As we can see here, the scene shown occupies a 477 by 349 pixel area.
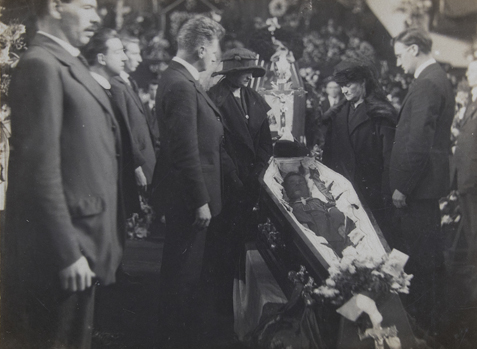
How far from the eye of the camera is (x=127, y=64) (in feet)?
Result: 7.30

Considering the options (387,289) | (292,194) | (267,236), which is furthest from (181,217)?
(387,289)

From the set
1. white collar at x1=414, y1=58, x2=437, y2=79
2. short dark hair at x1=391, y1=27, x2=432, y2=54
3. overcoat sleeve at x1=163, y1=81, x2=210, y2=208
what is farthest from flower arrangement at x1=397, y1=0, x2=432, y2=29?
overcoat sleeve at x1=163, y1=81, x2=210, y2=208

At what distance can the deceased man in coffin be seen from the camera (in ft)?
7.91

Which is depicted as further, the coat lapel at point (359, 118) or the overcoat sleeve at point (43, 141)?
the coat lapel at point (359, 118)

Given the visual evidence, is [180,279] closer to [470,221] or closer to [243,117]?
[243,117]

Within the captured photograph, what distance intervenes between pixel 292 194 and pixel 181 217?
0.68 meters

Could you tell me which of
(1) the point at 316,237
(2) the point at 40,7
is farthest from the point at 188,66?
(1) the point at 316,237

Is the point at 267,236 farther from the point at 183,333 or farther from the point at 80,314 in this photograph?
the point at 80,314

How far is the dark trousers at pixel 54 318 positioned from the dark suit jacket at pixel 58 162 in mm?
106

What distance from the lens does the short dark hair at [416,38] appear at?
2.48 metres

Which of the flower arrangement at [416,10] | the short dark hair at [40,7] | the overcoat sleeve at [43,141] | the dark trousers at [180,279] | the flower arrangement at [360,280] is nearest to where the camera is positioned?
the overcoat sleeve at [43,141]

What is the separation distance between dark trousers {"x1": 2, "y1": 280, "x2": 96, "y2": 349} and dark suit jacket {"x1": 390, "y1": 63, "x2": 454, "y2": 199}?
1835 millimetres

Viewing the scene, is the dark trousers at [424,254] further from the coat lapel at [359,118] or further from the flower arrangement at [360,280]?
the coat lapel at [359,118]

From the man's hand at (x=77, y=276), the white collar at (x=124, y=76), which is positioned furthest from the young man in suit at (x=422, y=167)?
the man's hand at (x=77, y=276)
